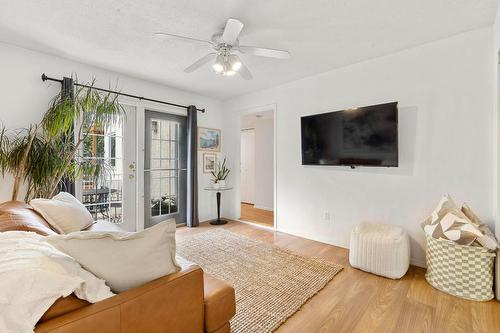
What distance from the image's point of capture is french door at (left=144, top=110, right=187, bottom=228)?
153 inches

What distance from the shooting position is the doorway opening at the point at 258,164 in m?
5.88

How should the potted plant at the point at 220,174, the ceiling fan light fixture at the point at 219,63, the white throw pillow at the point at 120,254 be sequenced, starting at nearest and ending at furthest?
1. the white throw pillow at the point at 120,254
2. the ceiling fan light fixture at the point at 219,63
3. the potted plant at the point at 220,174

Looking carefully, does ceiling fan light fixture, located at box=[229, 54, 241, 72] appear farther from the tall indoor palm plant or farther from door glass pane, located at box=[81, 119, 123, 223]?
door glass pane, located at box=[81, 119, 123, 223]

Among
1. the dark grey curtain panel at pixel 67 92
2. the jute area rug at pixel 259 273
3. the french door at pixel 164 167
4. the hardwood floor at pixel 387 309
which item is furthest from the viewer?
the french door at pixel 164 167

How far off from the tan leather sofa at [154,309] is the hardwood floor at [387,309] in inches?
29.0

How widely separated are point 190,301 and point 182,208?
3.38 meters

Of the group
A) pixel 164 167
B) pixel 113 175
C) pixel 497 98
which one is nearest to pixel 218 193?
pixel 164 167

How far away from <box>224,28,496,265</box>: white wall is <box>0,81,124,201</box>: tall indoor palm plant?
8.96 ft

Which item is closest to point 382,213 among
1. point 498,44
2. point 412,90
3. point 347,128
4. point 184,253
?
point 347,128

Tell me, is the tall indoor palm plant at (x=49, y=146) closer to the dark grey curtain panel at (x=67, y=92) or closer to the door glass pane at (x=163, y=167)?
the dark grey curtain panel at (x=67, y=92)

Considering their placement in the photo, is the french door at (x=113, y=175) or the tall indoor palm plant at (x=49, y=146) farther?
the french door at (x=113, y=175)

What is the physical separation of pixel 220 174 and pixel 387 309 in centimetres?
333

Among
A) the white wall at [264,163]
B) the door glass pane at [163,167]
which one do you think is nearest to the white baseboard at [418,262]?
A: the white wall at [264,163]

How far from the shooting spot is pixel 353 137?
2.99 meters
